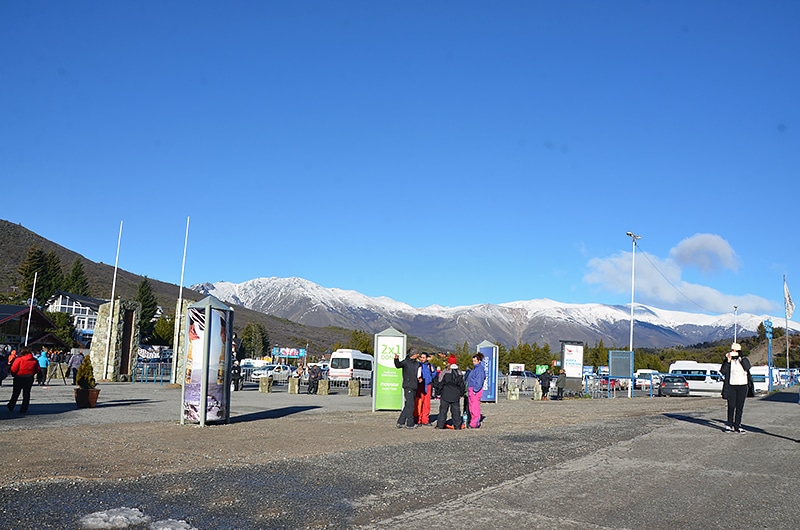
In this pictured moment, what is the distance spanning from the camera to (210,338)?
1465 cm

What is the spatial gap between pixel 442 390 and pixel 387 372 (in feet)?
15.6

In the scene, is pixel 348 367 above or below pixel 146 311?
below

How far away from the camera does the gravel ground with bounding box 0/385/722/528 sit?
21.7ft

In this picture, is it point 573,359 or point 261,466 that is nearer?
point 261,466

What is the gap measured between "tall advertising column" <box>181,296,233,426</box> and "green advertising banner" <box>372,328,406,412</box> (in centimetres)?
570

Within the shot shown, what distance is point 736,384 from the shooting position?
47.3ft

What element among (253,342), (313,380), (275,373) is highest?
(253,342)

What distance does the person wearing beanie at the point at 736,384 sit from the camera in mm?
14422

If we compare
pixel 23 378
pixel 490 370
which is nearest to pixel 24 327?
pixel 490 370

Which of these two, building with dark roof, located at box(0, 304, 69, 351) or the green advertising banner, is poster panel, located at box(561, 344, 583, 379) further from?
building with dark roof, located at box(0, 304, 69, 351)

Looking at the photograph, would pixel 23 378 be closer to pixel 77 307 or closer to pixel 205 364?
pixel 205 364

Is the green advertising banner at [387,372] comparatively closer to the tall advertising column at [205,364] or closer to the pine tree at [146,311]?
the tall advertising column at [205,364]

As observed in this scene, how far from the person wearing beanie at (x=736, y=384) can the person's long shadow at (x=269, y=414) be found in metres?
10.5

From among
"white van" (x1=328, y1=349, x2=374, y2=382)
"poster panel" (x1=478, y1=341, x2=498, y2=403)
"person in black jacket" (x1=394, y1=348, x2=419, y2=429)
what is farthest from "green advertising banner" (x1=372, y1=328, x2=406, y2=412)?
"white van" (x1=328, y1=349, x2=374, y2=382)
